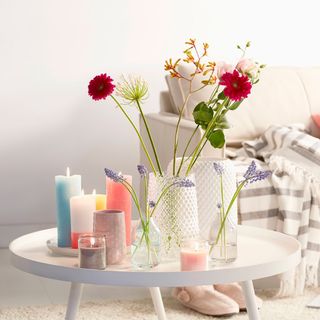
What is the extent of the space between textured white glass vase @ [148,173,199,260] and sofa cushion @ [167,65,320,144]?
1.54m

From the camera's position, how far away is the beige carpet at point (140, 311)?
254 cm

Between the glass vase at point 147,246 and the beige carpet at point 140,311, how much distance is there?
35.6 inches

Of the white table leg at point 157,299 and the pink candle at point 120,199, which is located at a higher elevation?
the pink candle at point 120,199

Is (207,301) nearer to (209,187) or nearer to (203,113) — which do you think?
(209,187)

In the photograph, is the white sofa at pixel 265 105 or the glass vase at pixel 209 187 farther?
the white sofa at pixel 265 105

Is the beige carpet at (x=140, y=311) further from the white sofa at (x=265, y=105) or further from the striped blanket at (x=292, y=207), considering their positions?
the white sofa at (x=265, y=105)

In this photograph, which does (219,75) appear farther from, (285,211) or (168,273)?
(285,211)

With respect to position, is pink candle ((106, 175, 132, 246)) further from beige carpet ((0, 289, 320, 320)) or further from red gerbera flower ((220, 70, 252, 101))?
beige carpet ((0, 289, 320, 320))

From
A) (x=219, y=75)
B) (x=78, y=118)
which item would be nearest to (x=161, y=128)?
(x=78, y=118)

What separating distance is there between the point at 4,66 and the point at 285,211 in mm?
1523

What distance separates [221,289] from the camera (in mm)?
2652

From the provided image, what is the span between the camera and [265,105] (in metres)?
3.45

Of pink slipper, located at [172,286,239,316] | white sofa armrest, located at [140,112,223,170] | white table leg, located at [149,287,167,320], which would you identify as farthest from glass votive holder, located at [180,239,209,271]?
white sofa armrest, located at [140,112,223,170]

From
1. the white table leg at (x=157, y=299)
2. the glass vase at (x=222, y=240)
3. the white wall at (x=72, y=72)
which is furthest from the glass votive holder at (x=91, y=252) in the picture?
the white wall at (x=72, y=72)
